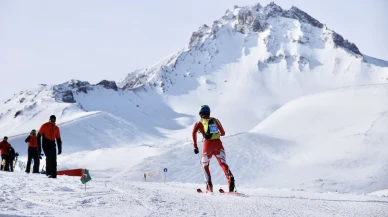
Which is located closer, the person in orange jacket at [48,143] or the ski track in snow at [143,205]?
the ski track in snow at [143,205]

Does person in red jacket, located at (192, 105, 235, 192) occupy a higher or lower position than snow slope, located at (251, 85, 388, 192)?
lower

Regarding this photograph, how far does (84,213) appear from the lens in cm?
657

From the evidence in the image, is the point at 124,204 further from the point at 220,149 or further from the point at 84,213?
the point at 220,149

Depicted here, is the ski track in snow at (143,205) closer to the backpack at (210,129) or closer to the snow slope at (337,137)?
the backpack at (210,129)

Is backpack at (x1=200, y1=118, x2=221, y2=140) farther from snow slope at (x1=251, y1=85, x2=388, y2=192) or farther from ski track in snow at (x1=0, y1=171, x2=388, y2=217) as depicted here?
snow slope at (x1=251, y1=85, x2=388, y2=192)

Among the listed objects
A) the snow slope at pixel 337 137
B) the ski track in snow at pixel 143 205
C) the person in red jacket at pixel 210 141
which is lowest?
the ski track in snow at pixel 143 205

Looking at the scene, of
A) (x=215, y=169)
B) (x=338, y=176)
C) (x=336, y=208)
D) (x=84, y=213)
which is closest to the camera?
(x=84, y=213)

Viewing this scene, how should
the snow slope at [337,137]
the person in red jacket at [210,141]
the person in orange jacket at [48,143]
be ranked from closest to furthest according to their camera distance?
1. the person in red jacket at [210,141]
2. the person in orange jacket at [48,143]
3. the snow slope at [337,137]

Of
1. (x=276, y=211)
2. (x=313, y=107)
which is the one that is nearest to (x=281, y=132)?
(x=313, y=107)

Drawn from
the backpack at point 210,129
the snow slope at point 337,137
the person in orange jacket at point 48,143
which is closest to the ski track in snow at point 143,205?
the backpack at point 210,129

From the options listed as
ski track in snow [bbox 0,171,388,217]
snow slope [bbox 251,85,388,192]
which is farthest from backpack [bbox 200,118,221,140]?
snow slope [bbox 251,85,388,192]

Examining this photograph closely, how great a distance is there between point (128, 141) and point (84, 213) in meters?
144

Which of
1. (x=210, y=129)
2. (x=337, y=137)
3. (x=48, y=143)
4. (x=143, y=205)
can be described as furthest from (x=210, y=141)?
(x=337, y=137)

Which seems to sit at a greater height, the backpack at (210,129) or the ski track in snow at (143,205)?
the backpack at (210,129)
